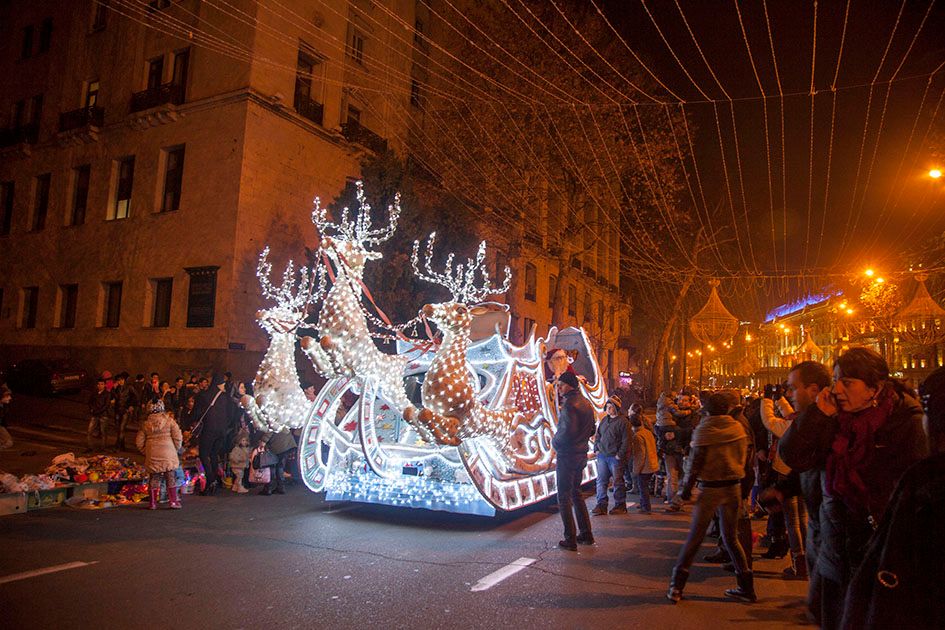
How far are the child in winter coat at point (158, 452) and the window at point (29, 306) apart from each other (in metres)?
18.7

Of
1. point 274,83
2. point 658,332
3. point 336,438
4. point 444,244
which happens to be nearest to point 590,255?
point 658,332

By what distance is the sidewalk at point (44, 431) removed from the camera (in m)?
12.3

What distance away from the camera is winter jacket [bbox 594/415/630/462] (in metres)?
9.24

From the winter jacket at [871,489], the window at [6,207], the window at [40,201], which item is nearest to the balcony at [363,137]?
the window at [40,201]

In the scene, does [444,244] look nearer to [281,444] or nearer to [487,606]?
[281,444]

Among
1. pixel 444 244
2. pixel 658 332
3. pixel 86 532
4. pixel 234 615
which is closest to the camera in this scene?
pixel 234 615

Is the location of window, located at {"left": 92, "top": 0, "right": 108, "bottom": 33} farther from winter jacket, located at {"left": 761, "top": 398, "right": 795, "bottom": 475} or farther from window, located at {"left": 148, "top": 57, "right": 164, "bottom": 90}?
winter jacket, located at {"left": 761, "top": 398, "right": 795, "bottom": 475}

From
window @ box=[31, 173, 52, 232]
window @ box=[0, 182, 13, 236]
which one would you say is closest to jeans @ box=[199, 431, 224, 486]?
window @ box=[31, 173, 52, 232]

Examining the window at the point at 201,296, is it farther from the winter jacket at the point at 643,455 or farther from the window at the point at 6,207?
the winter jacket at the point at 643,455

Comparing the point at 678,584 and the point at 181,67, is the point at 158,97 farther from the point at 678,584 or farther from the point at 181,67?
the point at 678,584

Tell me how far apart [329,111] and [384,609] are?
1946 cm

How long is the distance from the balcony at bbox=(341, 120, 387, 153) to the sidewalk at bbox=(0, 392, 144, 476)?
11.7 metres

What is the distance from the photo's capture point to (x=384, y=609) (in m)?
4.77

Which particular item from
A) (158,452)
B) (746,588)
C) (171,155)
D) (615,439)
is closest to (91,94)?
(171,155)
